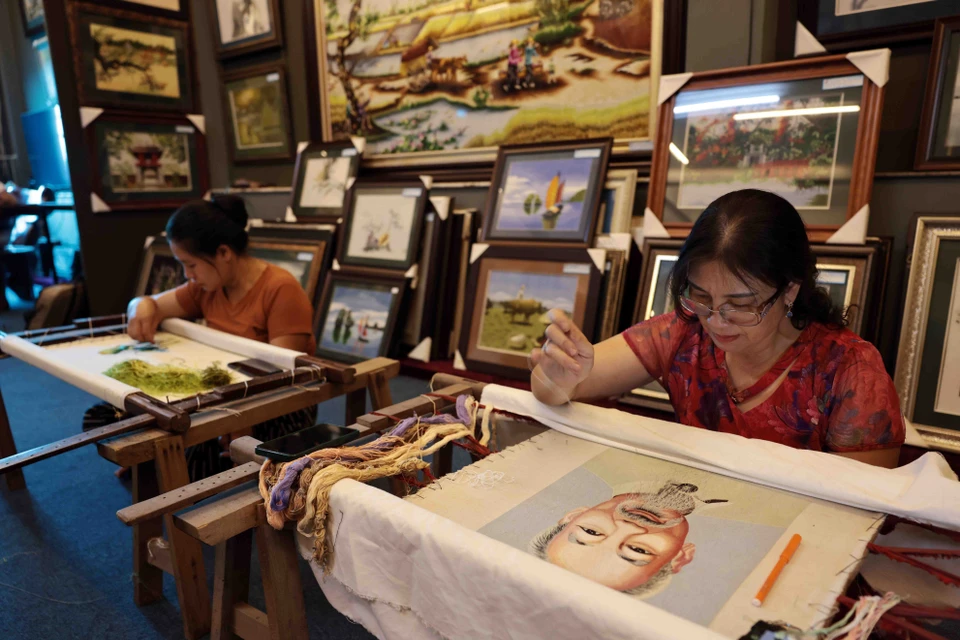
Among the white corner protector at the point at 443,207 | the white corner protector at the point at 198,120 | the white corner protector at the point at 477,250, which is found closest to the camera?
the white corner protector at the point at 477,250

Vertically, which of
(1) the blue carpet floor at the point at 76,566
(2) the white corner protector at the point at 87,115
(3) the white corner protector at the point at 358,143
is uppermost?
(2) the white corner protector at the point at 87,115

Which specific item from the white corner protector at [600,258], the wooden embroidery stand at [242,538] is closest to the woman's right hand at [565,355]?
the wooden embroidery stand at [242,538]

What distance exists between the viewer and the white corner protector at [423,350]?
10.3ft

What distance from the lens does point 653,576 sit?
2.34ft

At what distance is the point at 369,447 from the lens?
3.23ft

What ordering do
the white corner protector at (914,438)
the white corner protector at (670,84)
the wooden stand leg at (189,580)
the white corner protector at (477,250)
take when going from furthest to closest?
the white corner protector at (477,250) < the white corner protector at (670,84) < the white corner protector at (914,438) < the wooden stand leg at (189,580)

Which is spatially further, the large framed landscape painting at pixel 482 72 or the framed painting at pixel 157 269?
the framed painting at pixel 157 269

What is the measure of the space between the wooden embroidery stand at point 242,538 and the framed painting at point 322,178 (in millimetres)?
2587

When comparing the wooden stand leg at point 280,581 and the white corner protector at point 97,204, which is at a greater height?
the white corner protector at point 97,204

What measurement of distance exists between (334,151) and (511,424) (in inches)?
111

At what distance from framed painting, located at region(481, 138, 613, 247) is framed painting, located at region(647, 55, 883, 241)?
0.31 m

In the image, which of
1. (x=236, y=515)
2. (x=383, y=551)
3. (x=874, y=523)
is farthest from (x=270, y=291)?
(x=874, y=523)

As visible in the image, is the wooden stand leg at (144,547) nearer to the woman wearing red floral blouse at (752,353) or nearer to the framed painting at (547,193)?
the woman wearing red floral blouse at (752,353)

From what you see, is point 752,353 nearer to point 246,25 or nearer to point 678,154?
point 678,154
